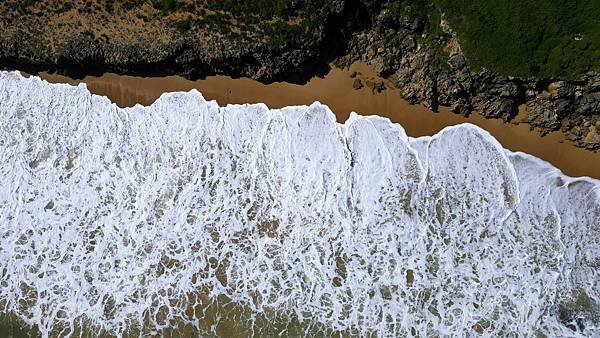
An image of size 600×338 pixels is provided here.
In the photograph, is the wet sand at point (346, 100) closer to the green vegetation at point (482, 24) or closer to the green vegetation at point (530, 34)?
the green vegetation at point (482, 24)

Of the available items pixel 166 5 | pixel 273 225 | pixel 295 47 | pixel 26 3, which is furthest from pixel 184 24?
pixel 273 225

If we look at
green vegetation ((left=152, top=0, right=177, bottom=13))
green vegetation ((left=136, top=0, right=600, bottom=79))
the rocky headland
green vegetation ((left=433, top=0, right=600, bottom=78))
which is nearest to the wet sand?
the rocky headland

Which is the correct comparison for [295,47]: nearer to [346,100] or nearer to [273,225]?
[346,100]

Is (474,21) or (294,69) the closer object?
(474,21)

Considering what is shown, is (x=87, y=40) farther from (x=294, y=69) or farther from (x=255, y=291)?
(x=255, y=291)

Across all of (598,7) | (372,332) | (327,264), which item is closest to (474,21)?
(598,7)

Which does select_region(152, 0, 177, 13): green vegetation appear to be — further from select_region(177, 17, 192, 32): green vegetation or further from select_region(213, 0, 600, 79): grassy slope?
select_region(213, 0, 600, 79): grassy slope
